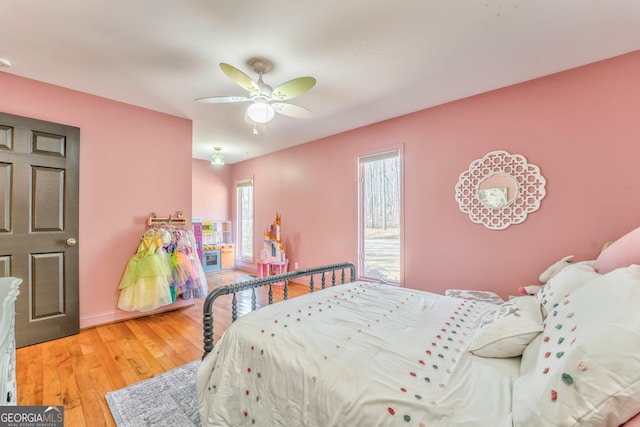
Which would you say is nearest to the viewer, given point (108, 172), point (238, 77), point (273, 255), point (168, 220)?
point (238, 77)

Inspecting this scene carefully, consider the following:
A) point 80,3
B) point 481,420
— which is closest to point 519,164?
point 481,420

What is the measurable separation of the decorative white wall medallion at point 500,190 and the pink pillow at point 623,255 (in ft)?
4.04

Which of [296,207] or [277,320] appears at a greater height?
[296,207]

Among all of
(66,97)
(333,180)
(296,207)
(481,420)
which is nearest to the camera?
(481,420)

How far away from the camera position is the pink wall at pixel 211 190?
235 inches

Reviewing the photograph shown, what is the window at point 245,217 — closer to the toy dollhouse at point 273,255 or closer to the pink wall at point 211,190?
the pink wall at point 211,190

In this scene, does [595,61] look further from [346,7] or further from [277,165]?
[277,165]

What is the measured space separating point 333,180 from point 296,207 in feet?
3.19

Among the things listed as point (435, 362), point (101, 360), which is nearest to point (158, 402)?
point (101, 360)

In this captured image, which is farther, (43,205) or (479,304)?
(43,205)

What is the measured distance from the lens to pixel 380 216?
3.68 m

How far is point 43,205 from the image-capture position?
2.60 m

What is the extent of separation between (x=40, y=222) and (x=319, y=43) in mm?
3075

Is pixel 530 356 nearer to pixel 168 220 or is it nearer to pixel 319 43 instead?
pixel 319 43
